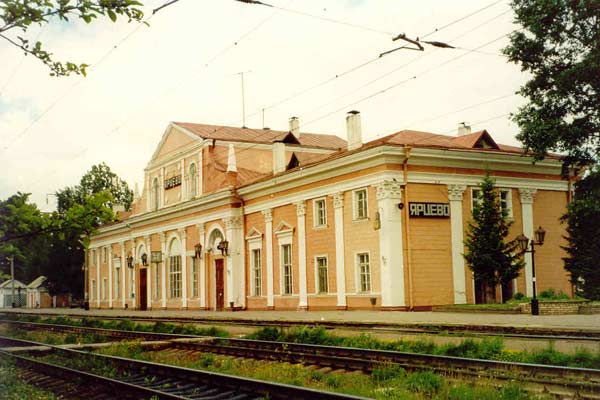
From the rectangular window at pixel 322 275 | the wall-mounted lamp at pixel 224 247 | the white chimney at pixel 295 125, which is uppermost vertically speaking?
the white chimney at pixel 295 125

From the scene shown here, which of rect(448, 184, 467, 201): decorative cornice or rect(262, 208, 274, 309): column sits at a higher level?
rect(448, 184, 467, 201): decorative cornice

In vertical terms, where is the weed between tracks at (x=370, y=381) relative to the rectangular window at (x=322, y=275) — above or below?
below

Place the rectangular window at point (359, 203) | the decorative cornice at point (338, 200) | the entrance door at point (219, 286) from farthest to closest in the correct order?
the entrance door at point (219, 286), the decorative cornice at point (338, 200), the rectangular window at point (359, 203)

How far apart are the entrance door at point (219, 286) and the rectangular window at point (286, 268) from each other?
574cm

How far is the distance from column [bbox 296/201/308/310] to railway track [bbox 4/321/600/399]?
1456 centimetres

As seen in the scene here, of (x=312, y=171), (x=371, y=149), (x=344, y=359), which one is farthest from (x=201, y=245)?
(x=344, y=359)

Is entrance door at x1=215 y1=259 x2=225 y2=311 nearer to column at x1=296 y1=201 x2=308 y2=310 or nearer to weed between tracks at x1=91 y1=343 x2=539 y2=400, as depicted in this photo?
column at x1=296 y1=201 x2=308 y2=310

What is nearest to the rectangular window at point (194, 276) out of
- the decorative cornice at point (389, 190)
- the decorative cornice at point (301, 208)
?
the decorative cornice at point (301, 208)

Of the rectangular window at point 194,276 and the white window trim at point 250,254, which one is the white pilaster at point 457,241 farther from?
the rectangular window at point 194,276

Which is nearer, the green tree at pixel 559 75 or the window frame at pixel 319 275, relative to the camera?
the green tree at pixel 559 75

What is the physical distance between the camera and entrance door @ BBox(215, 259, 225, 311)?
3884 centimetres

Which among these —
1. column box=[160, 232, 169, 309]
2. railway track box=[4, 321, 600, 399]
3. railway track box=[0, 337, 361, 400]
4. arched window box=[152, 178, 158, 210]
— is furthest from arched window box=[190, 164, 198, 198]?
railway track box=[0, 337, 361, 400]

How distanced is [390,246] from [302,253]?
237 inches

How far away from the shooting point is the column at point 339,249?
98.3ft
